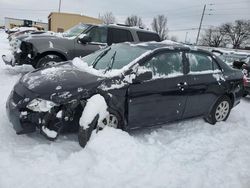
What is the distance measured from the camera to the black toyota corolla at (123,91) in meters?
4.05

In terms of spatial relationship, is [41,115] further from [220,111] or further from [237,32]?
[237,32]

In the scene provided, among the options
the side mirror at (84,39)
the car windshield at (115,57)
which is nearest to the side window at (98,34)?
the side mirror at (84,39)

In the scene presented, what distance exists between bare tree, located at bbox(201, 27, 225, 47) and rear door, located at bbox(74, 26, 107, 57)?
69.7 meters

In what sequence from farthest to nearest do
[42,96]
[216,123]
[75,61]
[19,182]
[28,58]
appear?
[28,58] → [216,123] → [75,61] → [42,96] → [19,182]

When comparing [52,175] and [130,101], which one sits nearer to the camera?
[52,175]

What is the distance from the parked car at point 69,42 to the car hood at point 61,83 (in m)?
3.51

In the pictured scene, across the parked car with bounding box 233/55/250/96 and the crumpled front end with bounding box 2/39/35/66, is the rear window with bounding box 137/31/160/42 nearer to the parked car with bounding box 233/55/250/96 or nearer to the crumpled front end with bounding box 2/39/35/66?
the parked car with bounding box 233/55/250/96

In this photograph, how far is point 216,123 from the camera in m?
6.12

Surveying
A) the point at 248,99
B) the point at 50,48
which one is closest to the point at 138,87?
the point at 50,48

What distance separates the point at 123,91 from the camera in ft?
14.7

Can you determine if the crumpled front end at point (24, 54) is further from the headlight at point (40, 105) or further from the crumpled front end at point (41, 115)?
the headlight at point (40, 105)

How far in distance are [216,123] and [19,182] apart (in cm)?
417

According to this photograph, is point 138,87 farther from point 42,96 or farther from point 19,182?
point 19,182

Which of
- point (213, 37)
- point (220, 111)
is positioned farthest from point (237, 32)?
point (220, 111)
